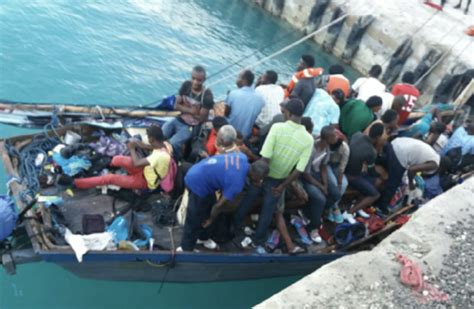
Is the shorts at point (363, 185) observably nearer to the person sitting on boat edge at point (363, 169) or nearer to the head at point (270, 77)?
the person sitting on boat edge at point (363, 169)

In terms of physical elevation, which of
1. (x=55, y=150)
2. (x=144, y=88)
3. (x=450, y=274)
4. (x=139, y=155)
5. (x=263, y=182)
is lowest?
(x=144, y=88)

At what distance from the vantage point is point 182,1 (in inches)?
699

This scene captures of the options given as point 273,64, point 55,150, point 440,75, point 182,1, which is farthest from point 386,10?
point 55,150

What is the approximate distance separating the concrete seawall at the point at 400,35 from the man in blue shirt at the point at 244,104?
1065 cm

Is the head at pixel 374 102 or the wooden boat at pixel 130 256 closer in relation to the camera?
the wooden boat at pixel 130 256

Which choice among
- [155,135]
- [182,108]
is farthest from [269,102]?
[155,135]

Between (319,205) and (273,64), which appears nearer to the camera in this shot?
(319,205)

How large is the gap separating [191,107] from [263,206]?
1746 mm

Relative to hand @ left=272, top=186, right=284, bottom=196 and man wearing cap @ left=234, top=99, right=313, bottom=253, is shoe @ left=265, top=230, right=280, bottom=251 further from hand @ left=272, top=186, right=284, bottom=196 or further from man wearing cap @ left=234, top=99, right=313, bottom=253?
hand @ left=272, top=186, right=284, bottom=196

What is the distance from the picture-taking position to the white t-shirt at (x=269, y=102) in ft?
22.0

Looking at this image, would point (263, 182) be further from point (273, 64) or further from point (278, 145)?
point (273, 64)

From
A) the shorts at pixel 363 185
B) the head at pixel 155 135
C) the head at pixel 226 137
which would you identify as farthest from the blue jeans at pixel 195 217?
the shorts at pixel 363 185

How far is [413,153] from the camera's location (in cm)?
676

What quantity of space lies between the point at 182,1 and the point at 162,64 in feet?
17.2
